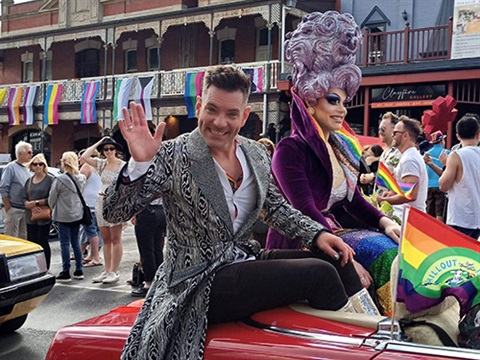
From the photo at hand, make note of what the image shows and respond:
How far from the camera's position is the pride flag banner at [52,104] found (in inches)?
985

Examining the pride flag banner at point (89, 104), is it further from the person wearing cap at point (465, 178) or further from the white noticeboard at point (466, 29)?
the person wearing cap at point (465, 178)

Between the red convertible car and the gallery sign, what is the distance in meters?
16.2

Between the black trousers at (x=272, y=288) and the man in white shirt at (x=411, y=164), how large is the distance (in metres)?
2.60

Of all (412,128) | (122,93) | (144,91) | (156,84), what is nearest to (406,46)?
(156,84)

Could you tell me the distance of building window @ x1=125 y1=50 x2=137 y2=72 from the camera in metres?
25.9

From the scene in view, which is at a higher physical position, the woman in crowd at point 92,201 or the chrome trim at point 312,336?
the chrome trim at point 312,336

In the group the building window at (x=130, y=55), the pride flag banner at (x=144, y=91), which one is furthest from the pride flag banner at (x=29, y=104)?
the pride flag banner at (x=144, y=91)

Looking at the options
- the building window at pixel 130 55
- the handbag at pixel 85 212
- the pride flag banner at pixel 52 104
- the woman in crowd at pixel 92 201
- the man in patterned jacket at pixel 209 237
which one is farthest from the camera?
the building window at pixel 130 55

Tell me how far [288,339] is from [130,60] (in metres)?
25.4

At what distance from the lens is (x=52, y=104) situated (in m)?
25.1

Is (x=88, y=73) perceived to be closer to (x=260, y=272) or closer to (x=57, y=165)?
(x=57, y=165)

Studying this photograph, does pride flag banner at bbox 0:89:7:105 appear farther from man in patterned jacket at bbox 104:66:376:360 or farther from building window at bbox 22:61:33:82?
man in patterned jacket at bbox 104:66:376:360

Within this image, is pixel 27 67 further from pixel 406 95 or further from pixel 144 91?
pixel 406 95

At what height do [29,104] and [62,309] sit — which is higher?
[29,104]
